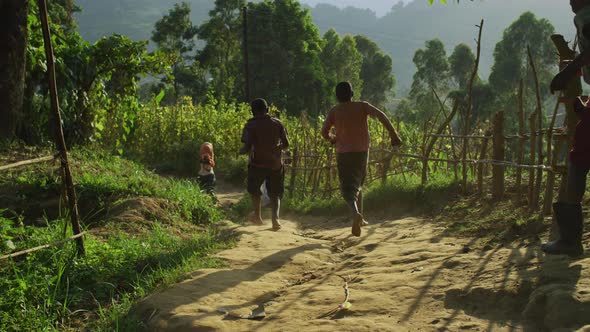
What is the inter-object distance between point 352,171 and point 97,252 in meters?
2.50

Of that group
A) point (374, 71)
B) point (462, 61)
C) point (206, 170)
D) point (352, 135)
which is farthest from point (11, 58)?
point (374, 71)

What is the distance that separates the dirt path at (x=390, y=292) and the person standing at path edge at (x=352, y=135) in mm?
924

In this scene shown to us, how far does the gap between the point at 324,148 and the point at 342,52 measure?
27036mm

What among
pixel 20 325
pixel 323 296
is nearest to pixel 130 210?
pixel 20 325

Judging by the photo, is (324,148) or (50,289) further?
(324,148)

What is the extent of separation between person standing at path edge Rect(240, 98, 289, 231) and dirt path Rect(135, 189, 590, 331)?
4.83 feet

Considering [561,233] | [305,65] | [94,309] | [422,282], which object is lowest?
[94,309]

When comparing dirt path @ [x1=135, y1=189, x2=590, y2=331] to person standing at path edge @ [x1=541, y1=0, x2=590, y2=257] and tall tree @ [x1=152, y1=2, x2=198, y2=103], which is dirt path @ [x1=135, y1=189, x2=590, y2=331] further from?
tall tree @ [x1=152, y1=2, x2=198, y2=103]

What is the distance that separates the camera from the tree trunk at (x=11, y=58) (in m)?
6.47

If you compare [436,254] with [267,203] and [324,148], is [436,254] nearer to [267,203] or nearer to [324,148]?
[267,203]

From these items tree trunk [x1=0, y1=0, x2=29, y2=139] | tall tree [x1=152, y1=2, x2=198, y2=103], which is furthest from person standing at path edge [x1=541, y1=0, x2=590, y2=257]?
tall tree [x1=152, y1=2, x2=198, y2=103]

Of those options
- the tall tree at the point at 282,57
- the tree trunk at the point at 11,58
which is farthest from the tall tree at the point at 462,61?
the tree trunk at the point at 11,58

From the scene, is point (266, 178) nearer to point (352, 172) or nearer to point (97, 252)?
point (352, 172)

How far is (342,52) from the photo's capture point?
3528 cm
